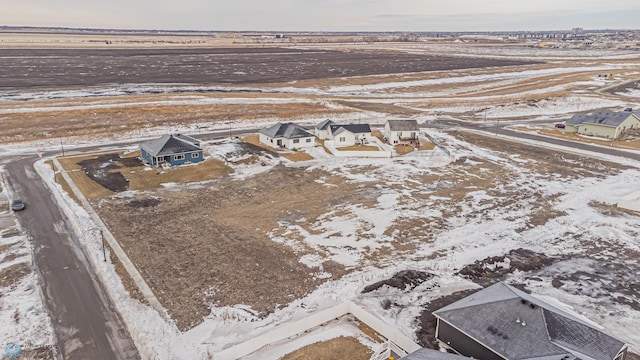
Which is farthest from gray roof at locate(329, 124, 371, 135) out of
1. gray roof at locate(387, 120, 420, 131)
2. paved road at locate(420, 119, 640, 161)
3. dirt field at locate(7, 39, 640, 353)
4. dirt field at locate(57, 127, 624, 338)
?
paved road at locate(420, 119, 640, 161)

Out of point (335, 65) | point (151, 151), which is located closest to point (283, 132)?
point (151, 151)

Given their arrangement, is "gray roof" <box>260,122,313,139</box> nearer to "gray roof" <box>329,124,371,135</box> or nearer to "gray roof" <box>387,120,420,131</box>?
"gray roof" <box>329,124,371,135</box>

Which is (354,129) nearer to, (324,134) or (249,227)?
(324,134)

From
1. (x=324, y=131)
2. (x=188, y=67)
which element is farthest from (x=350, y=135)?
(x=188, y=67)

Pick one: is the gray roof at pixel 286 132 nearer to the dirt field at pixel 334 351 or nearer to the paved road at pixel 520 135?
the paved road at pixel 520 135

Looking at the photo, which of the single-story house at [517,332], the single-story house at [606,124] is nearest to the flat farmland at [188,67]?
the single-story house at [606,124]

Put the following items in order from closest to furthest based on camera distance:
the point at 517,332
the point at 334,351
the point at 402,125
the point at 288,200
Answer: the point at 517,332
the point at 334,351
the point at 288,200
the point at 402,125

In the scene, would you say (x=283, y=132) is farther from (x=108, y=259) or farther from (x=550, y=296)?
(x=550, y=296)
